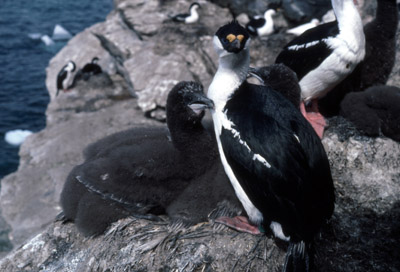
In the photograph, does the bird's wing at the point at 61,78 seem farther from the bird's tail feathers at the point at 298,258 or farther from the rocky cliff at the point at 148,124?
the bird's tail feathers at the point at 298,258

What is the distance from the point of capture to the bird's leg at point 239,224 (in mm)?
2908

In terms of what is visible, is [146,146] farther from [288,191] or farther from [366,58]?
[366,58]

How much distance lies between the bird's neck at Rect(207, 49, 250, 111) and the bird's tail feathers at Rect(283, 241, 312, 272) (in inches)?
40.0

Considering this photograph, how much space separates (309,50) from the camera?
3.79m

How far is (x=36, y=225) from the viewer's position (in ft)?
22.4

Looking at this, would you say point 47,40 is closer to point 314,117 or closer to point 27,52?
point 27,52

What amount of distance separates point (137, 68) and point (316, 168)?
6341 mm

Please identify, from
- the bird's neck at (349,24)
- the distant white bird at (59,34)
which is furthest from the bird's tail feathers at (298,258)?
the distant white bird at (59,34)

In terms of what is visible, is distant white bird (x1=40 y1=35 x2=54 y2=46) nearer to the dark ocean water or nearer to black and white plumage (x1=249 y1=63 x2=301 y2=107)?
the dark ocean water

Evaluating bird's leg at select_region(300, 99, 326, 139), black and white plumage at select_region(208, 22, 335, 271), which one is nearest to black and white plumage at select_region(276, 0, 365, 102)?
bird's leg at select_region(300, 99, 326, 139)

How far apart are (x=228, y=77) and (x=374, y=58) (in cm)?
211

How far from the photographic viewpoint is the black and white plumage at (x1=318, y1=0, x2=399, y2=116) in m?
4.17

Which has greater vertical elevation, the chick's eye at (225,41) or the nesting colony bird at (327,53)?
the chick's eye at (225,41)

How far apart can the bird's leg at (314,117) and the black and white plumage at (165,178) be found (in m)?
0.97
